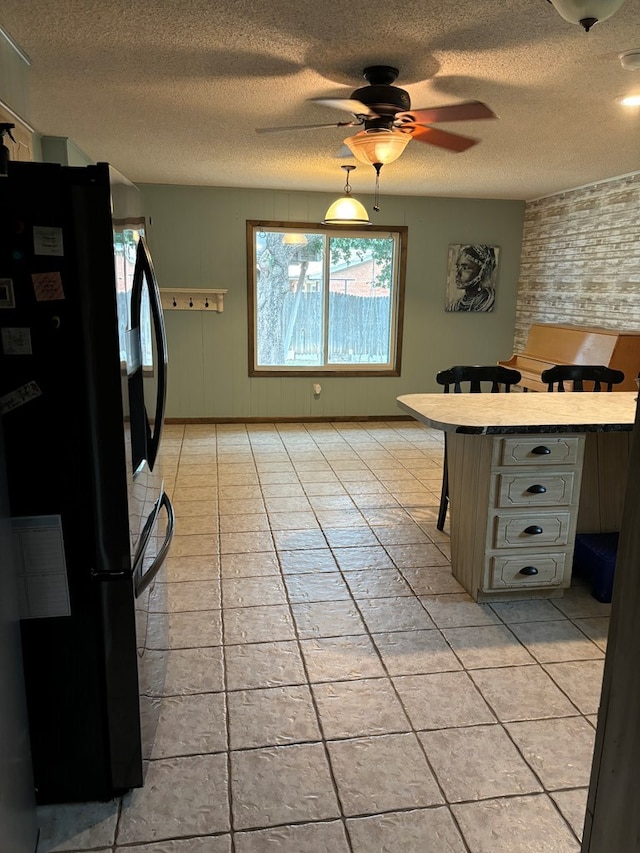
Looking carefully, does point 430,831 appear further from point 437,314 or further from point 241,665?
point 437,314

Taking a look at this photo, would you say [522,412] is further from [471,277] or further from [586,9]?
[471,277]

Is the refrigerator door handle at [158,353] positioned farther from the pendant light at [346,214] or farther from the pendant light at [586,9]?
the pendant light at [346,214]

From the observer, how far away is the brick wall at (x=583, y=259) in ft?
15.9

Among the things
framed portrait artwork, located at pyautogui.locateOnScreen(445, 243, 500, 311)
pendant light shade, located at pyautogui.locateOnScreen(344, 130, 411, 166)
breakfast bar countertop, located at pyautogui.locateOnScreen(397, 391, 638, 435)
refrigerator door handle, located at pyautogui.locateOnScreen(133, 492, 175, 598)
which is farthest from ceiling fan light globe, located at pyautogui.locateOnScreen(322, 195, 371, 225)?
refrigerator door handle, located at pyautogui.locateOnScreen(133, 492, 175, 598)

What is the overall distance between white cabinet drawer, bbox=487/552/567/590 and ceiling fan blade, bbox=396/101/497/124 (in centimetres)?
194

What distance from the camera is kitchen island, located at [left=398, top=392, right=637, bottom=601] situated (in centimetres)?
262

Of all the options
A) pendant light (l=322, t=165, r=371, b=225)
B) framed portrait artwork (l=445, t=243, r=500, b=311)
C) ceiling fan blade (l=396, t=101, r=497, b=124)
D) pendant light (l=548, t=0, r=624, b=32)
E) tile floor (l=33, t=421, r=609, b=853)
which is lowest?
tile floor (l=33, t=421, r=609, b=853)

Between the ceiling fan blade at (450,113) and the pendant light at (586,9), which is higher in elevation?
the ceiling fan blade at (450,113)

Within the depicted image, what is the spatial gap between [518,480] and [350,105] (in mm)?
1789

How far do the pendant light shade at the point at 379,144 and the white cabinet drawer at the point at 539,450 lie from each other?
144 cm

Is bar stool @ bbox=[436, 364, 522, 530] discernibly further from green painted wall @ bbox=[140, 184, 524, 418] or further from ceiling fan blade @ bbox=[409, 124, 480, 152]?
green painted wall @ bbox=[140, 184, 524, 418]

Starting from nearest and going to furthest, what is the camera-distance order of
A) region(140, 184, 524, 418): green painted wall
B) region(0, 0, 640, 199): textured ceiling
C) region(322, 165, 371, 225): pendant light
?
region(0, 0, 640, 199): textured ceiling
region(322, 165, 371, 225): pendant light
region(140, 184, 524, 418): green painted wall

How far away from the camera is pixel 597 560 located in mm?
2873

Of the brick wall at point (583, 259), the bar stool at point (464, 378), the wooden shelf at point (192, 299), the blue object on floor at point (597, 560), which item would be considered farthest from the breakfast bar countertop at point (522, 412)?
the wooden shelf at point (192, 299)
